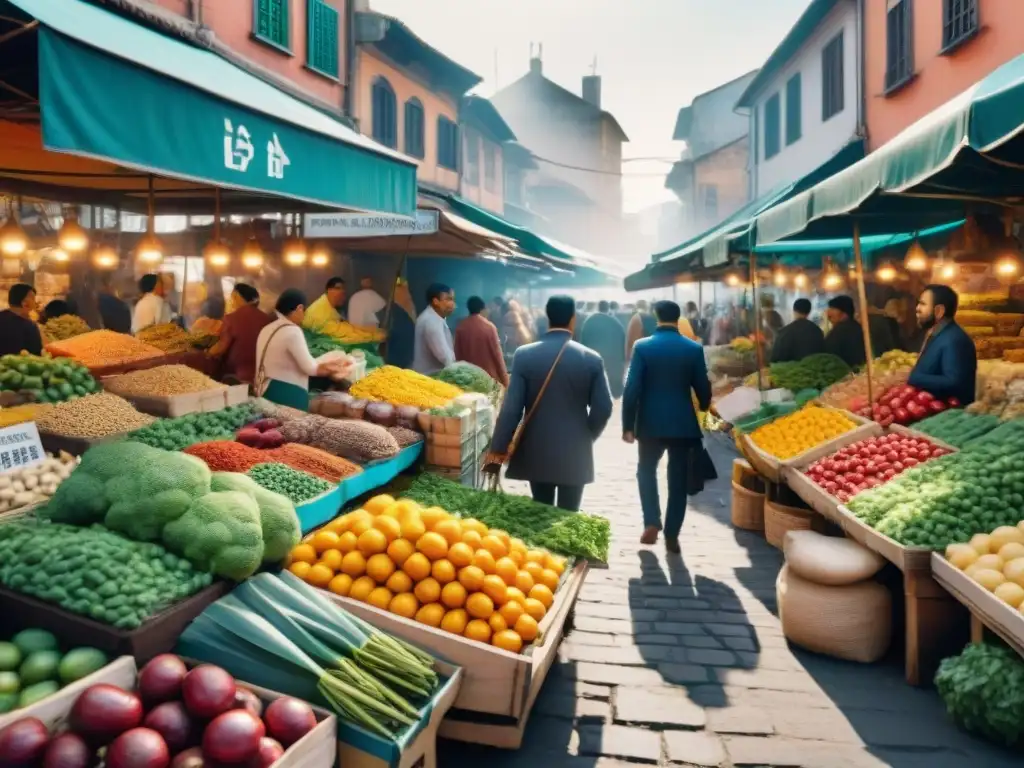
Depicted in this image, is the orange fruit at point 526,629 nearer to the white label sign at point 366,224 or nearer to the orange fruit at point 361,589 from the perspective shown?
the orange fruit at point 361,589

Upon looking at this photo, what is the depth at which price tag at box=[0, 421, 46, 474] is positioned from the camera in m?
Result: 4.46

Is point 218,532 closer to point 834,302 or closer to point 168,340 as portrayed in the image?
point 168,340

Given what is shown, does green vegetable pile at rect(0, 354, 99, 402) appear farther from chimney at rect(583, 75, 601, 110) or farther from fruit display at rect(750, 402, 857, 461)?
chimney at rect(583, 75, 601, 110)

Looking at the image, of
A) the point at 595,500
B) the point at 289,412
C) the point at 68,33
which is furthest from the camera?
the point at 595,500

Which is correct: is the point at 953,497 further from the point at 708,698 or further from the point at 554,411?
the point at 554,411

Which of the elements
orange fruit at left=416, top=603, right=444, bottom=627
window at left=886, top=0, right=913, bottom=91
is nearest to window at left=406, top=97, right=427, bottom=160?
window at left=886, top=0, right=913, bottom=91

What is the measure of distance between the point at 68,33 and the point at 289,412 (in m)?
3.88

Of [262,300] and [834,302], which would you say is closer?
[834,302]

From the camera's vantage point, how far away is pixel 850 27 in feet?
53.8

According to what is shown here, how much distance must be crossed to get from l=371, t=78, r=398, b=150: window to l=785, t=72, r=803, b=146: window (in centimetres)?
987

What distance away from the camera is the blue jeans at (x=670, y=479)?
712cm

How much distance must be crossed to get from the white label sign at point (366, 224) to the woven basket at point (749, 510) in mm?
4310

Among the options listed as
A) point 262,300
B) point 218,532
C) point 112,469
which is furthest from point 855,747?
point 262,300

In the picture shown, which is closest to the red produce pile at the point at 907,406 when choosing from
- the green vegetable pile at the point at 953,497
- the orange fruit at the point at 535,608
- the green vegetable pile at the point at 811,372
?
the green vegetable pile at the point at 953,497
